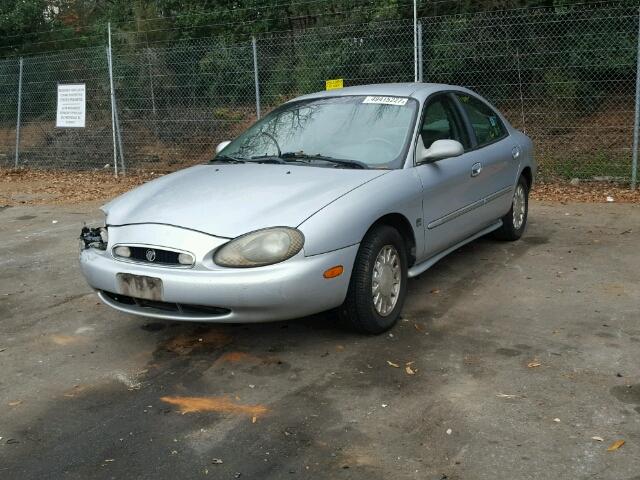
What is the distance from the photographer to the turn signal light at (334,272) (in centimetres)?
408

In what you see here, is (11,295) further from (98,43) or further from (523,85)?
(98,43)

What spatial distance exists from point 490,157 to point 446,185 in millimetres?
Answer: 942

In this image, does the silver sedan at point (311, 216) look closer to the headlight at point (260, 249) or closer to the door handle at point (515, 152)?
the headlight at point (260, 249)

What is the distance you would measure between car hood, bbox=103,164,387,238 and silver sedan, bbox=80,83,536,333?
11mm

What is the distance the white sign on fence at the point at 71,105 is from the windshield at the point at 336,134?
7.65 metres

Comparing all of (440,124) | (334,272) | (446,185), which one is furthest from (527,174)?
(334,272)

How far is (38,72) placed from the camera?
1401cm

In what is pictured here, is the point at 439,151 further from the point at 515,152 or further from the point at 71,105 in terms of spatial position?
the point at 71,105

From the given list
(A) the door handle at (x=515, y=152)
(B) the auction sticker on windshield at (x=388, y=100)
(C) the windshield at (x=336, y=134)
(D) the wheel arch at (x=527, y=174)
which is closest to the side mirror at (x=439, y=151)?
(C) the windshield at (x=336, y=134)

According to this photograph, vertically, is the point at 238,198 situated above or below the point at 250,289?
above

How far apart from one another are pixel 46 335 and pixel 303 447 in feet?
7.89

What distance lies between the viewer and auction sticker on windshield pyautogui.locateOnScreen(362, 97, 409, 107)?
5355mm

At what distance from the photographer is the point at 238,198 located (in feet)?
14.4

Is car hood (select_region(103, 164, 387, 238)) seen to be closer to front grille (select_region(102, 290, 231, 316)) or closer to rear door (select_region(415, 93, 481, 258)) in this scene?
front grille (select_region(102, 290, 231, 316))
